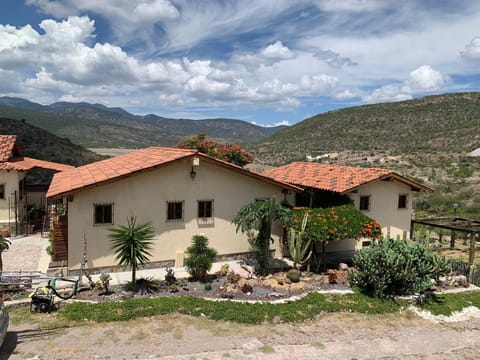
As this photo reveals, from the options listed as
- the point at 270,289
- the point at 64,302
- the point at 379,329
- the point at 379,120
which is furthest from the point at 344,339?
the point at 379,120

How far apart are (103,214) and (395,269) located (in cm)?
1081

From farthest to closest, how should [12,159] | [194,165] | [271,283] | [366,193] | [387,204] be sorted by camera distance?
[12,159], [387,204], [366,193], [194,165], [271,283]

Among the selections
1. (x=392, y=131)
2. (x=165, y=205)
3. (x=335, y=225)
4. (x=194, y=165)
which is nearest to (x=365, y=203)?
(x=335, y=225)

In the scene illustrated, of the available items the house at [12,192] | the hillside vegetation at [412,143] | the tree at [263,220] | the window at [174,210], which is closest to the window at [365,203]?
the tree at [263,220]

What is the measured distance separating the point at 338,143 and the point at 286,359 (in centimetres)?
6120

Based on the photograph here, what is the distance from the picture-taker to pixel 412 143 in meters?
61.9

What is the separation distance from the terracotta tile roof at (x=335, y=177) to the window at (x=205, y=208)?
18.8 feet

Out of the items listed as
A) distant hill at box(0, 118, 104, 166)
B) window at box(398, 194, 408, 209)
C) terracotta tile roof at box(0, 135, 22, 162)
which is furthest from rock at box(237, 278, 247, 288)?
distant hill at box(0, 118, 104, 166)

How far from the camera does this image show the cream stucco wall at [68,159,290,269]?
14.5m

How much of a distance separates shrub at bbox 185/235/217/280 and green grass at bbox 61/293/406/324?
67.3 inches

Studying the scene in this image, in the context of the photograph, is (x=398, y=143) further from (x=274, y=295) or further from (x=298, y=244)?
(x=274, y=295)

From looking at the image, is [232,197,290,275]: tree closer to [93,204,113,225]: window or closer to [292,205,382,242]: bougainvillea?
[292,205,382,242]: bougainvillea

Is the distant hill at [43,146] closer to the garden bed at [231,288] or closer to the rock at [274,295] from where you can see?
the garden bed at [231,288]

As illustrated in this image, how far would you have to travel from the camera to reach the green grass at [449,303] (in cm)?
1359
